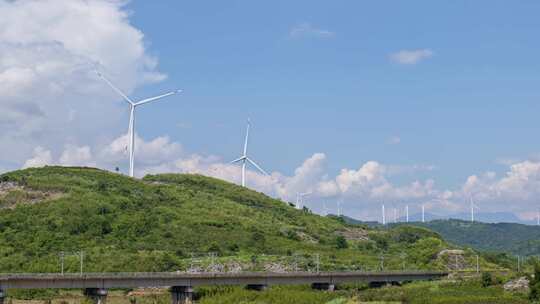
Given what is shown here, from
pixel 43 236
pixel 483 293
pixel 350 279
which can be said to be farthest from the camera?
pixel 43 236

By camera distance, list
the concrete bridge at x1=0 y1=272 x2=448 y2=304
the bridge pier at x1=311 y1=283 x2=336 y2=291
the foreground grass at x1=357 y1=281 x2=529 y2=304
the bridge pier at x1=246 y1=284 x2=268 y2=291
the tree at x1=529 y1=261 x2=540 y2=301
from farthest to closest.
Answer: the bridge pier at x1=311 y1=283 x2=336 y2=291
the bridge pier at x1=246 y1=284 x2=268 y2=291
the foreground grass at x1=357 y1=281 x2=529 y2=304
the tree at x1=529 y1=261 x2=540 y2=301
the concrete bridge at x1=0 y1=272 x2=448 y2=304

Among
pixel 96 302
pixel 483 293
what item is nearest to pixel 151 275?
pixel 96 302

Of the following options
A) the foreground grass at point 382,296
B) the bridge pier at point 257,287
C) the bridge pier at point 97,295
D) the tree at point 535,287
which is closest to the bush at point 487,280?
the foreground grass at point 382,296

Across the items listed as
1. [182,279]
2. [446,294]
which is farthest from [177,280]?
[446,294]

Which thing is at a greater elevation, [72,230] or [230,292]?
[72,230]

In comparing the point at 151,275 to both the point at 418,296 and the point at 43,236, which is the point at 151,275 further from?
the point at 43,236

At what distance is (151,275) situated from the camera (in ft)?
436

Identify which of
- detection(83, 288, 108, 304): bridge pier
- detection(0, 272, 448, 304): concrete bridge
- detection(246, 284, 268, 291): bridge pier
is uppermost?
detection(0, 272, 448, 304): concrete bridge

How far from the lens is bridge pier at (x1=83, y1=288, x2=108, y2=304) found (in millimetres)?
127625

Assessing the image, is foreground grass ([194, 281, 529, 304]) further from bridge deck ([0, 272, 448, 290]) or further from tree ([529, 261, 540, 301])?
bridge deck ([0, 272, 448, 290])

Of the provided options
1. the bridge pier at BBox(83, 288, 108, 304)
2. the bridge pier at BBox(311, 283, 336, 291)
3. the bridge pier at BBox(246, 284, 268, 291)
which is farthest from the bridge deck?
the bridge pier at BBox(83, 288, 108, 304)

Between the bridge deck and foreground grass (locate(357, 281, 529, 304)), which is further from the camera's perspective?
foreground grass (locate(357, 281, 529, 304))

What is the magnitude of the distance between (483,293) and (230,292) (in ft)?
133

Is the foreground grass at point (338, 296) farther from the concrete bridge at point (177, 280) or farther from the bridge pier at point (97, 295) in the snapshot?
the concrete bridge at point (177, 280)
